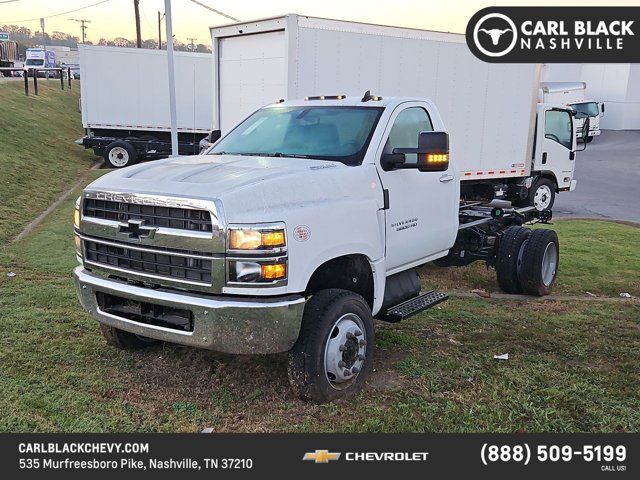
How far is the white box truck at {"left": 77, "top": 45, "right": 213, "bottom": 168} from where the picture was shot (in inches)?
778

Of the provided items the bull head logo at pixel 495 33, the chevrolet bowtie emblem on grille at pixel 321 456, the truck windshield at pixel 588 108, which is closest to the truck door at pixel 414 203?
the chevrolet bowtie emblem on grille at pixel 321 456

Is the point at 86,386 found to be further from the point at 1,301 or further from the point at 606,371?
the point at 606,371

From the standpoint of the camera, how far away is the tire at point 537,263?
7023 mm

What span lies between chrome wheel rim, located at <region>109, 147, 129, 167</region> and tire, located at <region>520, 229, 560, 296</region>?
15.5 metres

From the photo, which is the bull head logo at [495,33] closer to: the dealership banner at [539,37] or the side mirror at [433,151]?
the dealership banner at [539,37]

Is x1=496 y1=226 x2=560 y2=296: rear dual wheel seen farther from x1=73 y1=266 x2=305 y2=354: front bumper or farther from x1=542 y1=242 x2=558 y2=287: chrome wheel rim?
x1=73 y1=266 x2=305 y2=354: front bumper

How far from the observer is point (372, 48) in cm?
976

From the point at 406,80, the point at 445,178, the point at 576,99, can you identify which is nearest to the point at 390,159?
the point at 445,178

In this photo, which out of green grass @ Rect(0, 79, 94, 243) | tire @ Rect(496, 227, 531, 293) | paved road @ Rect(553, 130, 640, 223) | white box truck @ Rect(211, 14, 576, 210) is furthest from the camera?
paved road @ Rect(553, 130, 640, 223)

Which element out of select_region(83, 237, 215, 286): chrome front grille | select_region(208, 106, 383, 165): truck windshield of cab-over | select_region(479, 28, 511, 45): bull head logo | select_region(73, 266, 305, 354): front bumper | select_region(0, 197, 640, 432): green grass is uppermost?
select_region(479, 28, 511, 45): bull head logo

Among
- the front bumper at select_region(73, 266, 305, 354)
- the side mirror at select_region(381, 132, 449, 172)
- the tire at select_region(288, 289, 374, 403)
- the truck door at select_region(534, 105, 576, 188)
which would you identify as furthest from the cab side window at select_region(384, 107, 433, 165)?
the truck door at select_region(534, 105, 576, 188)

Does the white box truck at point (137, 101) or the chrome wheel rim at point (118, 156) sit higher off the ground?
the white box truck at point (137, 101)

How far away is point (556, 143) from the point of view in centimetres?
1376

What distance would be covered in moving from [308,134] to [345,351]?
71.6 inches
